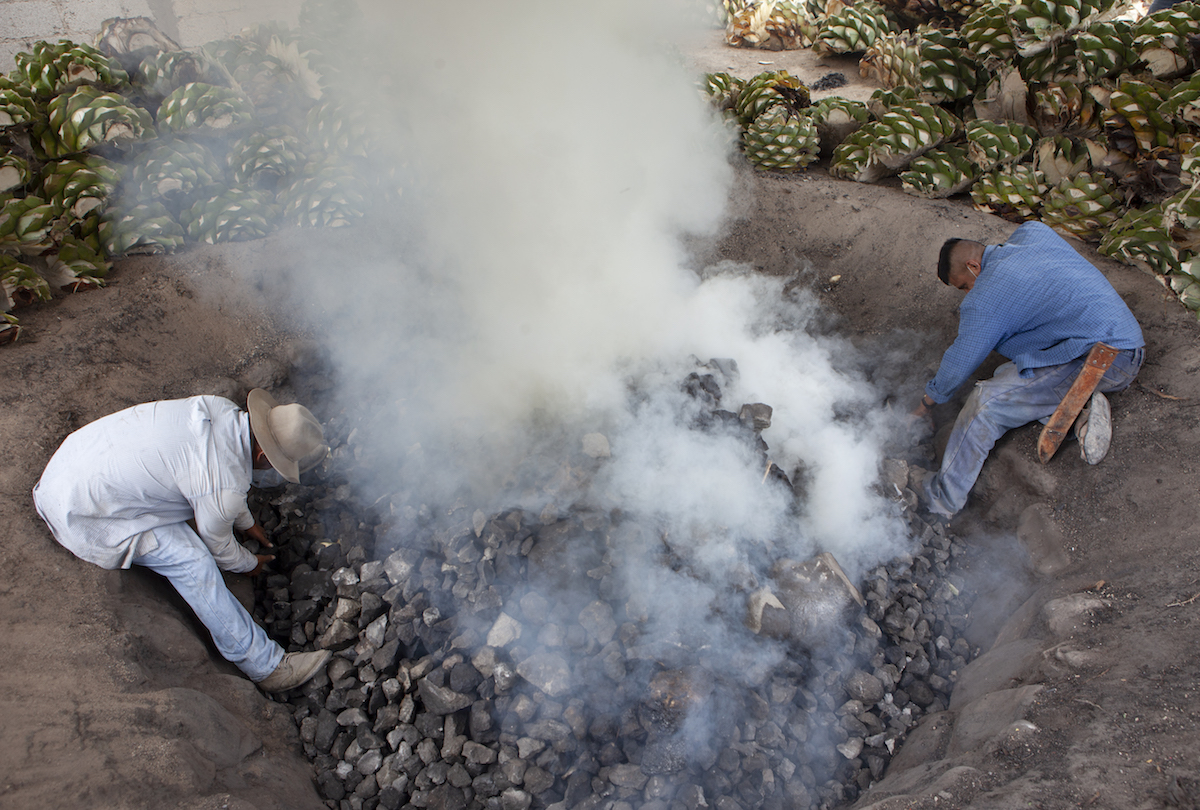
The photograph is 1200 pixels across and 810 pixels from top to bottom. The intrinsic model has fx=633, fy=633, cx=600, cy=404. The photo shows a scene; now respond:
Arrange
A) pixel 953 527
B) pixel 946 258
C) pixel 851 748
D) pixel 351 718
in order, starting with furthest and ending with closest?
pixel 953 527, pixel 946 258, pixel 351 718, pixel 851 748

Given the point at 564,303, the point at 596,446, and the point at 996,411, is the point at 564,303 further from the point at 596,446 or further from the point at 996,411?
the point at 996,411

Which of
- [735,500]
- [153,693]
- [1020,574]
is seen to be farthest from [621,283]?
[153,693]

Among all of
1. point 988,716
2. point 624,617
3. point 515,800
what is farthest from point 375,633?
point 988,716

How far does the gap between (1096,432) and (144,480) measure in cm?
411

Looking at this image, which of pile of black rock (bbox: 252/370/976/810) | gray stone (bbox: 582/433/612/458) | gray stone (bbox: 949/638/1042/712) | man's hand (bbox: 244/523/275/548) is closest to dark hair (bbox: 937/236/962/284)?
pile of black rock (bbox: 252/370/976/810)

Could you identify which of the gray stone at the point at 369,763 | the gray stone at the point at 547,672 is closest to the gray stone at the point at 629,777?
the gray stone at the point at 547,672

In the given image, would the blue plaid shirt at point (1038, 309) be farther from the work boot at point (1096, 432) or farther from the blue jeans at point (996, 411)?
the work boot at point (1096, 432)

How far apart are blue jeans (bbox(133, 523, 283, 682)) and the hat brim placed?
17.7 inches

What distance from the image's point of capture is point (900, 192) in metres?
4.38

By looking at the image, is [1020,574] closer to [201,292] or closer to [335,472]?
[335,472]

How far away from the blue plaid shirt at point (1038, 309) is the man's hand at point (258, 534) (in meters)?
3.50

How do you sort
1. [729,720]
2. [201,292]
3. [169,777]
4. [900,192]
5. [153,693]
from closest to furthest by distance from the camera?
[169,777]
[153,693]
[729,720]
[201,292]
[900,192]

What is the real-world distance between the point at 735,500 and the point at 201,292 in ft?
10.6

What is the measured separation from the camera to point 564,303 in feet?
12.4
